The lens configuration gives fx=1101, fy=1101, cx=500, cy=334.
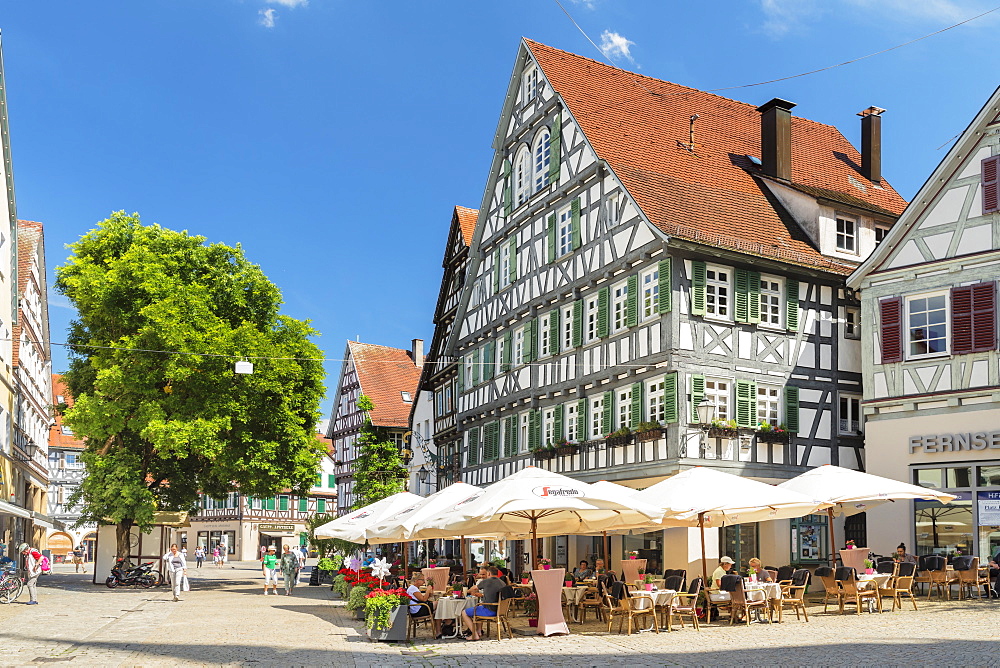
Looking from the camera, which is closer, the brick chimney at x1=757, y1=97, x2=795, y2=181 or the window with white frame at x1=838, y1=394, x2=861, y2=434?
the window with white frame at x1=838, y1=394, x2=861, y2=434

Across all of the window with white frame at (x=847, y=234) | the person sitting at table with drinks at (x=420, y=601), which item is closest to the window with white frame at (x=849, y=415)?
the window with white frame at (x=847, y=234)

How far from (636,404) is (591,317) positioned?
355 cm

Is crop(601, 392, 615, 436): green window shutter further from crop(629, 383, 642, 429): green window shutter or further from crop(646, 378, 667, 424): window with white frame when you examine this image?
crop(646, 378, 667, 424): window with white frame

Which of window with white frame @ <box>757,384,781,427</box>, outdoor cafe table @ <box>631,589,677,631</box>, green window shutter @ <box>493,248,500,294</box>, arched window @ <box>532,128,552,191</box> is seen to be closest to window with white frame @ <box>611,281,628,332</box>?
window with white frame @ <box>757,384,781,427</box>

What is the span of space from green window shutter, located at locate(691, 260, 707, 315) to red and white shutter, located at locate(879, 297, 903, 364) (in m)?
3.86

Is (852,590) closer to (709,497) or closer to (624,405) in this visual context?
(709,497)

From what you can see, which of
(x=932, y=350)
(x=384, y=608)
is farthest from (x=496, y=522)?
(x=932, y=350)

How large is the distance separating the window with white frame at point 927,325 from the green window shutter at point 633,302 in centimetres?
600

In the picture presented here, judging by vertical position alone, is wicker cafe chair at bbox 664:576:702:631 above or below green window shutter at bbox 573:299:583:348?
below

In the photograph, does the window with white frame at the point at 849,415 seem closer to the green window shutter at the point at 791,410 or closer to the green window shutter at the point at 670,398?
the green window shutter at the point at 791,410

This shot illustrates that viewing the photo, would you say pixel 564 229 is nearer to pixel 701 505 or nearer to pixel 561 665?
pixel 701 505

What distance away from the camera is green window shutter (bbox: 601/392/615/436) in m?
27.0

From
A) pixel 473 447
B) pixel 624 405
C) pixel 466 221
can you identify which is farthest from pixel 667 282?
pixel 466 221

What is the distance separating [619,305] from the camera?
27.1 m
